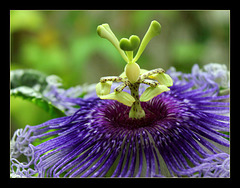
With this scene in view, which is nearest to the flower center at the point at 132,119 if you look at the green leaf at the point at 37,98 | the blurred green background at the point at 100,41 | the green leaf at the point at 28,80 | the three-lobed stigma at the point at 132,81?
the three-lobed stigma at the point at 132,81

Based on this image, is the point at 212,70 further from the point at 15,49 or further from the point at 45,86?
the point at 15,49

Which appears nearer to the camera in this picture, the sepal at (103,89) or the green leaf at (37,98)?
the sepal at (103,89)

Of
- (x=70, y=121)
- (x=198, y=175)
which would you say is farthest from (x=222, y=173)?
(x=70, y=121)

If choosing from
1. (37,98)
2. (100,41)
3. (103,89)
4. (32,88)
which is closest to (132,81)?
(103,89)

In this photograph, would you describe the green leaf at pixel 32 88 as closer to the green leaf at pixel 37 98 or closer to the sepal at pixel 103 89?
the green leaf at pixel 37 98

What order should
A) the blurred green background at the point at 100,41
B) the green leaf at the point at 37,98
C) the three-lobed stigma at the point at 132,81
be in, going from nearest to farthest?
the three-lobed stigma at the point at 132,81 < the green leaf at the point at 37,98 < the blurred green background at the point at 100,41

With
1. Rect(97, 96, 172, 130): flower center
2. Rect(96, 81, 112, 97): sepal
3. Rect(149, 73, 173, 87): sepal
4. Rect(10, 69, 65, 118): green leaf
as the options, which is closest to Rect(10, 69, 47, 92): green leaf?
Rect(10, 69, 65, 118): green leaf

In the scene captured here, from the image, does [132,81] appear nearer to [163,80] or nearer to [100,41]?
[163,80]
